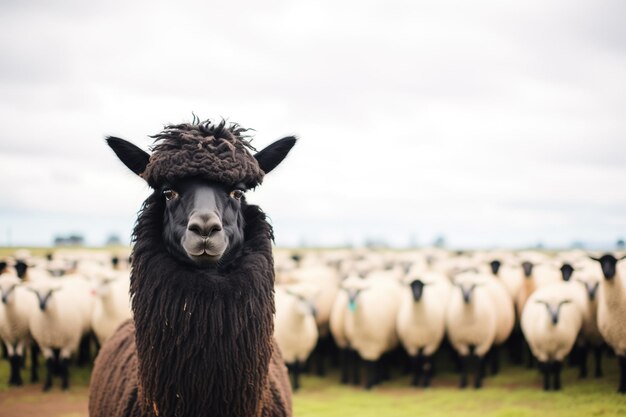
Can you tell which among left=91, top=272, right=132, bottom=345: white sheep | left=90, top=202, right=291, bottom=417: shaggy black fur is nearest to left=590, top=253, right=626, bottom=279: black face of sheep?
left=90, top=202, right=291, bottom=417: shaggy black fur

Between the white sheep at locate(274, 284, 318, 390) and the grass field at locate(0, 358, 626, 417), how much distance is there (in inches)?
26.0

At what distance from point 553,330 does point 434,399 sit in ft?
9.10

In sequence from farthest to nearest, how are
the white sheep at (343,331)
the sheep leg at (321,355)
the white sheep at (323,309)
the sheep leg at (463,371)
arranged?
the white sheep at (323,309) → the sheep leg at (321,355) → the white sheep at (343,331) → the sheep leg at (463,371)

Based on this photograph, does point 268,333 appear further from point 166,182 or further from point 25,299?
point 25,299

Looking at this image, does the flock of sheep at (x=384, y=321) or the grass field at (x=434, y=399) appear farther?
the flock of sheep at (x=384, y=321)

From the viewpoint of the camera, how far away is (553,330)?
420 inches

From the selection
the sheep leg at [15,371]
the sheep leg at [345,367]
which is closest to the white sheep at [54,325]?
Answer: the sheep leg at [15,371]

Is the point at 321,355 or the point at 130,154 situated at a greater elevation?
the point at 130,154

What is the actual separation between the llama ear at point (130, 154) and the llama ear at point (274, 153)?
2.35ft

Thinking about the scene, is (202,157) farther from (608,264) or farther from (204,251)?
(608,264)

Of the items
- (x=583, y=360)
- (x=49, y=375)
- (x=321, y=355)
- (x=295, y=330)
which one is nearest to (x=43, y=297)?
(x=49, y=375)

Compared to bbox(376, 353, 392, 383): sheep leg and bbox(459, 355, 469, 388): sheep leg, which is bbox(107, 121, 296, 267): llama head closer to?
bbox(459, 355, 469, 388): sheep leg

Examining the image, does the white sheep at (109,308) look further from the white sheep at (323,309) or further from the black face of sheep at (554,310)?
the black face of sheep at (554,310)

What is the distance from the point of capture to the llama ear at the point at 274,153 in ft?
11.5
